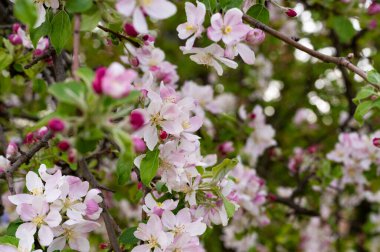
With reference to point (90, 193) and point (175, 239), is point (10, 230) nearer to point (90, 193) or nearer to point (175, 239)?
point (90, 193)

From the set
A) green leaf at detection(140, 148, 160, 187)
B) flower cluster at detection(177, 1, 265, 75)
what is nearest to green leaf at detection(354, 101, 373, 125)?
flower cluster at detection(177, 1, 265, 75)

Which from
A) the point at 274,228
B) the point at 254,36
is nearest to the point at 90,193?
the point at 254,36

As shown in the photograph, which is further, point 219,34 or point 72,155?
point 219,34

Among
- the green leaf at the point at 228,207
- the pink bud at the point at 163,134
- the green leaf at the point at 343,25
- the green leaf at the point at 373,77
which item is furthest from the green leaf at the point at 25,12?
the green leaf at the point at 343,25

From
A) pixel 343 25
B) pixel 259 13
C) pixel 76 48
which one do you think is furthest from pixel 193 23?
pixel 343 25

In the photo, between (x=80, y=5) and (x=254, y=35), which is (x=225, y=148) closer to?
(x=254, y=35)

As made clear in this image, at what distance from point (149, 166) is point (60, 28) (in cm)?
39

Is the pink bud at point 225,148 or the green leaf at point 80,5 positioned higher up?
the green leaf at point 80,5

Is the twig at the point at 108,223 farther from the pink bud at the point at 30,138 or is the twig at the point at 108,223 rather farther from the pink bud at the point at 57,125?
the pink bud at the point at 57,125

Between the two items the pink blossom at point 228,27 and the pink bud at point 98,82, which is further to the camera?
the pink blossom at point 228,27

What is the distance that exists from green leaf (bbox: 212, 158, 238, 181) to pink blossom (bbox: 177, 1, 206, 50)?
0.30 m

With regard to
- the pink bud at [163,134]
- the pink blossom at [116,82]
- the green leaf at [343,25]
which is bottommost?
the green leaf at [343,25]

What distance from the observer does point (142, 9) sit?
970mm

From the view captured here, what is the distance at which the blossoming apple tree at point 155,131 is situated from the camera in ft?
3.12
